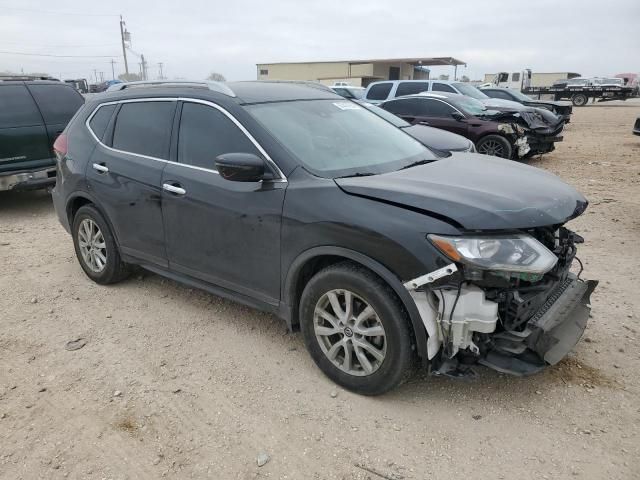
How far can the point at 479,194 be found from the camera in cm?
276

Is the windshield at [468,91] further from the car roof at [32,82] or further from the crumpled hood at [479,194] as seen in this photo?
the crumpled hood at [479,194]

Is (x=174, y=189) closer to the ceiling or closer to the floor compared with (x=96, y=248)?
closer to the ceiling

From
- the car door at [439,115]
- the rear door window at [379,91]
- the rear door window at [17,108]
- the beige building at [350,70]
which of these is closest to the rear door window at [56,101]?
the rear door window at [17,108]

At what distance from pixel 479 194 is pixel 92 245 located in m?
3.53

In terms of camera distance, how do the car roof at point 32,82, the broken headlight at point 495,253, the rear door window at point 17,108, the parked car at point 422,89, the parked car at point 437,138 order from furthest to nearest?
the parked car at point 422,89 < the car roof at point 32,82 < the rear door window at point 17,108 < the parked car at point 437,138 < the broken headlight at point 495,253

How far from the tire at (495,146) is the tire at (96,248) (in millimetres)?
8064

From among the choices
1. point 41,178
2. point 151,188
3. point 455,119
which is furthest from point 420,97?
point 151,188

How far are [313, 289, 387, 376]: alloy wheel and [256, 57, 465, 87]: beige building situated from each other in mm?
45874

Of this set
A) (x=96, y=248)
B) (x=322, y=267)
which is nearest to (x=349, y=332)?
(x=322, y=267)

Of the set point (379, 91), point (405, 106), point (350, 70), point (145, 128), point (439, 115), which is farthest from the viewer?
point (350, 70)

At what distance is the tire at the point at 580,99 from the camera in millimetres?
36219

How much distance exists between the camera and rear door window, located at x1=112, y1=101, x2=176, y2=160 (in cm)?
384

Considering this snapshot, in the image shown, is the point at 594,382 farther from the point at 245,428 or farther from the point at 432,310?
the point at 245,428

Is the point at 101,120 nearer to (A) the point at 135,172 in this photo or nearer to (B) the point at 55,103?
(A) the point at 135,172
